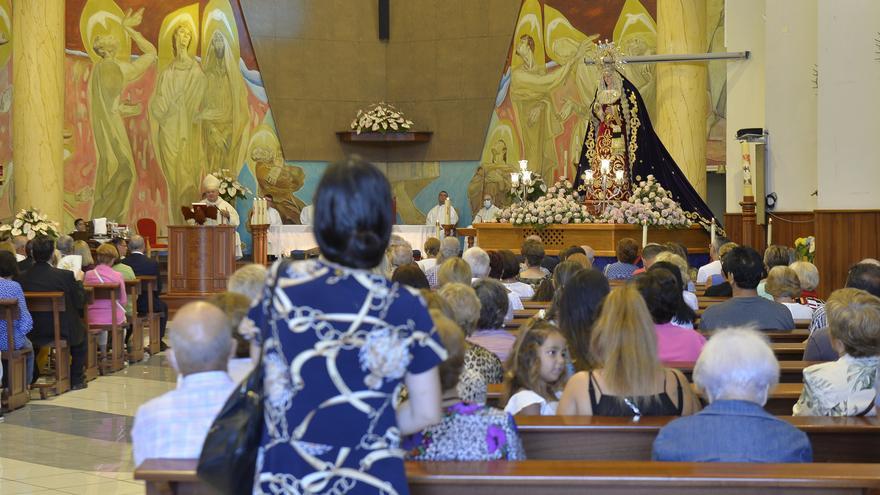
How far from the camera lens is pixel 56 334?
30.0 feet

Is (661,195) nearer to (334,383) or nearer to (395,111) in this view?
(395,111)

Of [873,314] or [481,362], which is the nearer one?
[873,314]

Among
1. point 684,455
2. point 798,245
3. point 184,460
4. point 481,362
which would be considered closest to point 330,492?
point 184,460

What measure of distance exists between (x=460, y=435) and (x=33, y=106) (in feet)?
45.5

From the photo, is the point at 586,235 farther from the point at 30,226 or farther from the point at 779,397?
the point at 779,397

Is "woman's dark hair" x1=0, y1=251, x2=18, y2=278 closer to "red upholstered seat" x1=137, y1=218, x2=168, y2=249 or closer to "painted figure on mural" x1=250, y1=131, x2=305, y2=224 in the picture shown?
"red upholstered seat" x1=137, y1=218, x2=168, y2=249

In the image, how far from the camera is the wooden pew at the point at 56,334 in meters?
8.98

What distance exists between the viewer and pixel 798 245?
12.8 meters

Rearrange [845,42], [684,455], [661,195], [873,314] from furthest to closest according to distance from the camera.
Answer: [661,195] → [845,42] → [873,314] → [684,455]

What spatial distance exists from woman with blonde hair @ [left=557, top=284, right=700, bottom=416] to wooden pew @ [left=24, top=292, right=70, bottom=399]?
6.15 meters

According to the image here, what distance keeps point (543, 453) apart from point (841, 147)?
26.6 feet

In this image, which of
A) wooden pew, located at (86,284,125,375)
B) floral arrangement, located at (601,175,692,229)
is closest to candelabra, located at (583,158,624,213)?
floral arrangement, located at (601,175,692,229)

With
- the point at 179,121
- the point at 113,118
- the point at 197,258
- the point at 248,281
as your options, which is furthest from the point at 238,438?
the point at 179,121

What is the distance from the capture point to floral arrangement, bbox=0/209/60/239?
45.0ft
